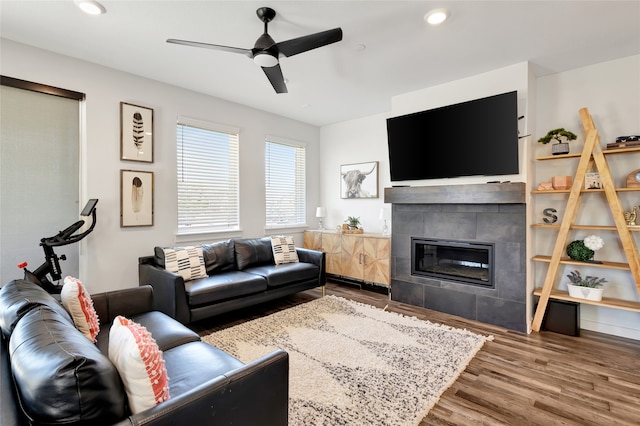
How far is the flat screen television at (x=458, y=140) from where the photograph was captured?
324cm

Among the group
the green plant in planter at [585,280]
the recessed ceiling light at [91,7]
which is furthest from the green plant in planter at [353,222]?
the recessed ceiling light at [91,7]

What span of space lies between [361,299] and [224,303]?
190cm

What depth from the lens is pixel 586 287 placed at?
311 centimetres

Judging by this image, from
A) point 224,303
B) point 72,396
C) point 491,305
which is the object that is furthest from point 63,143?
point 491,305

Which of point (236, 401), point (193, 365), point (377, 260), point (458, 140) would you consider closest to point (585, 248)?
point (458, 140)

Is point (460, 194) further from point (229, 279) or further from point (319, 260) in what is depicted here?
point (229, 279)

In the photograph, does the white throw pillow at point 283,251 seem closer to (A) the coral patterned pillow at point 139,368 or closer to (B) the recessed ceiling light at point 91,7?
(B) the recessed ceiling light at point 91,7

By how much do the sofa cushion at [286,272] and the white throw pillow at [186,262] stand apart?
24.4 inches

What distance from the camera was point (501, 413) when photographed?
1.97 meters

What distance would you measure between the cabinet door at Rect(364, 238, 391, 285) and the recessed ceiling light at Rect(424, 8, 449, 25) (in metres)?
2.72

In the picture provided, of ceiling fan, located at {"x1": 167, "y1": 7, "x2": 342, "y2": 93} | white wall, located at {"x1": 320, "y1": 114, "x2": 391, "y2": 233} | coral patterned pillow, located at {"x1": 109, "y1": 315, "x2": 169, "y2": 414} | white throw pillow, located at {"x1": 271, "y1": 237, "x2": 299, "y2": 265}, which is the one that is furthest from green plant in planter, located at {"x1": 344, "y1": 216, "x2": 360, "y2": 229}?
coral patterned pillow, located at {"x1": 109, "y1": 315, "x2": 169, "y2": 414}

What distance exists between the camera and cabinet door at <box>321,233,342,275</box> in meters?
5.09

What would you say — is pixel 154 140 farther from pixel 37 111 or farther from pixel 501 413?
pixel 501 413

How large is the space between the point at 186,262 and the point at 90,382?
104 inches
